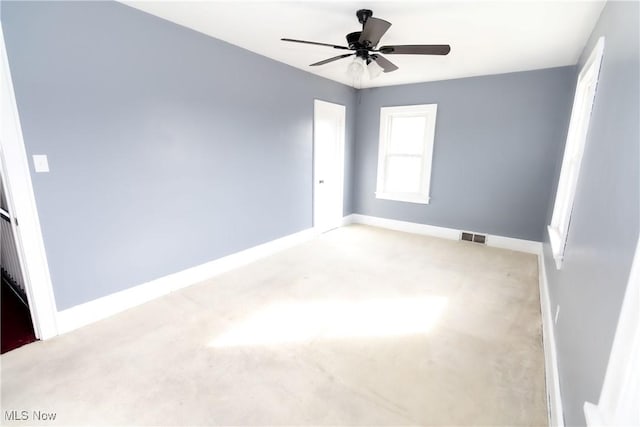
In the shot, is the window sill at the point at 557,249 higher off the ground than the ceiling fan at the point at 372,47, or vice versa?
the ceiling fan at the point at 372,47

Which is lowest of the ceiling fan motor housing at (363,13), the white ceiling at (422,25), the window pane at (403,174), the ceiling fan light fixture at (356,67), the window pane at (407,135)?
the window pane at (403,174)

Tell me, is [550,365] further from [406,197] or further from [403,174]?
[403,174]

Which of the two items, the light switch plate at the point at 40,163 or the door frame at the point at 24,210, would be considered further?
the light switch plate at the point at 40,163

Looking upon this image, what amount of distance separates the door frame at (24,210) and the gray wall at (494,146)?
14.6 ft

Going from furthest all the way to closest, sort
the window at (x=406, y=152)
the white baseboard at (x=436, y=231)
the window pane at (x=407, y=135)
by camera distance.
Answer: the window pane at (x=407, y=135), the window at (x=406, y=152), the white baseboard at (x=436, y=231)

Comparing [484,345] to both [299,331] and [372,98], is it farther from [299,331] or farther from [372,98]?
[372,98]

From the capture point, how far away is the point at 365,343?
219 cm

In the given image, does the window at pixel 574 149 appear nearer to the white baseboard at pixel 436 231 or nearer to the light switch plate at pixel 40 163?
the white baseboard at pixel 436 231

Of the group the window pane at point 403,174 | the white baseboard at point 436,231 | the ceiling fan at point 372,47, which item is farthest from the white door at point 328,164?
the ceiling fan at point 372,47

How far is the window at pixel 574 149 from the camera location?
6.57 ft

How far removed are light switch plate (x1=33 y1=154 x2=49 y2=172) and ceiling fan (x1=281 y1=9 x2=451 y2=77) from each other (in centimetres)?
189

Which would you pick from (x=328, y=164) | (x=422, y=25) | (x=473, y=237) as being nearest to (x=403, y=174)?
(x=328, y=164)

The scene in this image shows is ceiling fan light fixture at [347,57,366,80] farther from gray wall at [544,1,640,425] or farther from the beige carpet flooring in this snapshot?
Result: the beige carpet flooring
